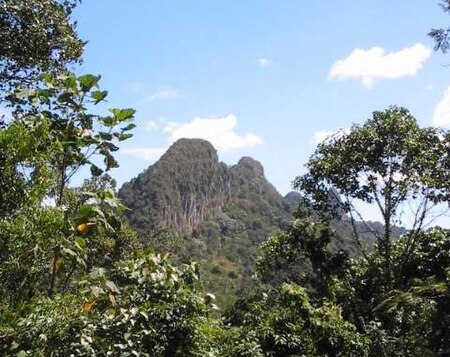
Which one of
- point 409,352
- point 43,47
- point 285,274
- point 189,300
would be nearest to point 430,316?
point 409,352

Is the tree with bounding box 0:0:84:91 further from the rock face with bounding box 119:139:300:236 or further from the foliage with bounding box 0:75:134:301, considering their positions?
the rock face with bounding box 119:139:300:236

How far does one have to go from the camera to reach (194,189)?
424ft

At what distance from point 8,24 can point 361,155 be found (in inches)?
374

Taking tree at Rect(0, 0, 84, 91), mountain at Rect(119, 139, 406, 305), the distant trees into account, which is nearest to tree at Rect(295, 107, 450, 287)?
the distant trees

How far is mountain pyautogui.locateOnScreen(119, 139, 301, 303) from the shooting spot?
96.1m

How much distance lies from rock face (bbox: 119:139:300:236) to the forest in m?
90.2

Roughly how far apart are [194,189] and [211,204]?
5943mm

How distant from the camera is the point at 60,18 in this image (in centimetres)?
839

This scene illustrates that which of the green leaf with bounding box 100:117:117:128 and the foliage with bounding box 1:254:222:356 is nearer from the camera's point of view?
the foliage with bounding box 1:254:222:356

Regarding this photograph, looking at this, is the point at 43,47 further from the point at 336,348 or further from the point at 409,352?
the point at 409,352

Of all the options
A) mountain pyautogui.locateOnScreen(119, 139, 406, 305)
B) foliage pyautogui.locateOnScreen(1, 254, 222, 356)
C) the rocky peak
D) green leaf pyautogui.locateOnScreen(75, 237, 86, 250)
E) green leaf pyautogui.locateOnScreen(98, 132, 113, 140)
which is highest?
the rocky peak

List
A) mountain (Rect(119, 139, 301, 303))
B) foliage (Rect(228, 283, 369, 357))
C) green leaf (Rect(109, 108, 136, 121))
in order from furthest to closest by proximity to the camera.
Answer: mountain (Rect(119, 139, 301, 303)) < foliage (Rect(228, 283, 369, 357)) < green leaf (Rect(109, 108, 136, 121))

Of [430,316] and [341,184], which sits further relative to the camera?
[341,184]

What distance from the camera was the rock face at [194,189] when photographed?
115 m
